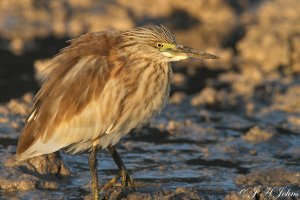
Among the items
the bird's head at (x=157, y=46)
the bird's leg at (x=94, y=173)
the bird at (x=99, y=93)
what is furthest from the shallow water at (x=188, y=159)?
the bird's head at (x=157, y=46)

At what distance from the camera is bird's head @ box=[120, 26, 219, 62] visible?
633 cm

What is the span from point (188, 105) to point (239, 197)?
11.9 ft

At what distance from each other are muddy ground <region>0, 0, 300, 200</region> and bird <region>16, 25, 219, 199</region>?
552mm

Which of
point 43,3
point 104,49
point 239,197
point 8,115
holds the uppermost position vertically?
point 43,3

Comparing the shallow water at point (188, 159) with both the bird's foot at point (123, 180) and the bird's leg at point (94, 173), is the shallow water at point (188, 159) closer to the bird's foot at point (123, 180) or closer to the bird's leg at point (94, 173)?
the bird's foot at point (123, 180)

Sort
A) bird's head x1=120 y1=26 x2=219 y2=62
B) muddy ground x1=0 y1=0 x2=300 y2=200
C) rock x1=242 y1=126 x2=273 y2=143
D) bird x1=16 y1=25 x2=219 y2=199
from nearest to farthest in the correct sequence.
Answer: bird x1=16 y1=25 x2=219 y2=199
bird's head x1=120 y1=26 x2=219 y2=62
muddy ground x1=0 y1=0 x2=300 y2=200
rock x1=242 y1=126 x2=273 y2=143

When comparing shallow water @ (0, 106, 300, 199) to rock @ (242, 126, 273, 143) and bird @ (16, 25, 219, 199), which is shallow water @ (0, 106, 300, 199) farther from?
bird @ (16, 25, 219, 199)

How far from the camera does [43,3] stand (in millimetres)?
14383

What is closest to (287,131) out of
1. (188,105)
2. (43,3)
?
(188,105)

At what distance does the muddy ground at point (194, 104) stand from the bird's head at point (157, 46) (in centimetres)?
106

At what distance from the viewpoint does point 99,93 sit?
20.3 ft

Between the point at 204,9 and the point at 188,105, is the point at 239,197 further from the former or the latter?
the point at 204,9

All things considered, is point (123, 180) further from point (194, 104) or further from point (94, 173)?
point (194, 104)

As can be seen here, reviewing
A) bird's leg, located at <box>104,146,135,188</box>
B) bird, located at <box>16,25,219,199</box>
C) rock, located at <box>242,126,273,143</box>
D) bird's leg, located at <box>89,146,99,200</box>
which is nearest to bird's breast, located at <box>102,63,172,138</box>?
bird, located at <box>16,25,219,199</box>
